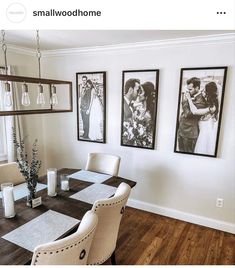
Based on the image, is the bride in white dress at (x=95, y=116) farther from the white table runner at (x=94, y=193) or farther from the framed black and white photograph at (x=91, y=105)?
the white table runner at (x=94, y=193)

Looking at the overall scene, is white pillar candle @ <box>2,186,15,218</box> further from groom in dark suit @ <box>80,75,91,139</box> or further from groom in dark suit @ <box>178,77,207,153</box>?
groom in dark suit @ <box>178,77,207,153</box>

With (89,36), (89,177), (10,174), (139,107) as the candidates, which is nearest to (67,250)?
(89,177)

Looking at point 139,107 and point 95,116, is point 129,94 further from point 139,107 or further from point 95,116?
point 95,116

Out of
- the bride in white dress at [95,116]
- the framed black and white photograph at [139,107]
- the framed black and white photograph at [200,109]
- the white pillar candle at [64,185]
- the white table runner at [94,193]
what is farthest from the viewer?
→ the bride in white dress at [95,116]

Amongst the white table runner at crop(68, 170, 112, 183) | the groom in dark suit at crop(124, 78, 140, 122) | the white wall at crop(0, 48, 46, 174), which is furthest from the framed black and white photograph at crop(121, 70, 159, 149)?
the white wall at crop(0, 48, 46, 174)

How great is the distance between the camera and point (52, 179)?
6.23ft

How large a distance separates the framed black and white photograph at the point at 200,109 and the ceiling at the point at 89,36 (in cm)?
46

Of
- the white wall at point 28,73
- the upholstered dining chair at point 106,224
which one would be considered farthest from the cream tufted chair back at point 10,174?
the upholstered dining chair at point 106,224

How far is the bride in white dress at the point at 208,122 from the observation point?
2451 millimetres

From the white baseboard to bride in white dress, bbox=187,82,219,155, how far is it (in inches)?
35.2

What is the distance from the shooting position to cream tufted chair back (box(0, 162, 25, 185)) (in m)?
2.27
